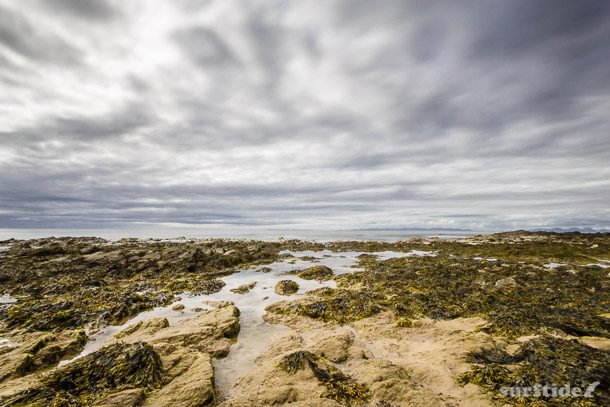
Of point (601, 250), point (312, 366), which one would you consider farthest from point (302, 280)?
point (601, 250)

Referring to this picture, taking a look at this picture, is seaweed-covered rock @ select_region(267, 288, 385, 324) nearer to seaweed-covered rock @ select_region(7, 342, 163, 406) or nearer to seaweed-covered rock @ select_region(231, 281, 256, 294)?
seaweed-covered rock @ select_region(231, 281, 256, 294)

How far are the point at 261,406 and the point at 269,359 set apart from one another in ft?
6.06

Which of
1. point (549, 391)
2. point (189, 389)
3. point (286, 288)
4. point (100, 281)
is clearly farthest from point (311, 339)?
point (100, 281)

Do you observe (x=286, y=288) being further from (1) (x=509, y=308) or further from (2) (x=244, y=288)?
(1) (x=509, y=308)

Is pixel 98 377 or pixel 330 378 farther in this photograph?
pixel 330 378

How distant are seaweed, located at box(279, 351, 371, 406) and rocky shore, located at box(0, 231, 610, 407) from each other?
24mm

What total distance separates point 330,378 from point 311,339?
215cm

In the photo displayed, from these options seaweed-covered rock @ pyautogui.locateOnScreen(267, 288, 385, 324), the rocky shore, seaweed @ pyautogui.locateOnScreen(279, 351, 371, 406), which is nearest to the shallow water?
the rocky shore

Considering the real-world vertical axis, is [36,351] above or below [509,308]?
below

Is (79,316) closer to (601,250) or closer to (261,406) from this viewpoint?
(261,406)

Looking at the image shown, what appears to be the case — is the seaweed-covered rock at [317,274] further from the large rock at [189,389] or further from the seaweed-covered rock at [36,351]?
the seaweed-covered rock at [36,351]

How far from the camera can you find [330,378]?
5.08 meters

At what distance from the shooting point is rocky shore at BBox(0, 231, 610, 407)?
183 inches

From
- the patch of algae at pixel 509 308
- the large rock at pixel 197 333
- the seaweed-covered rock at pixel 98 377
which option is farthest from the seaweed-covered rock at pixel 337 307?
the seaweed-covered rock at pixel 98 377
